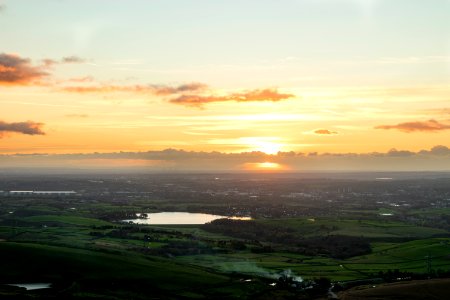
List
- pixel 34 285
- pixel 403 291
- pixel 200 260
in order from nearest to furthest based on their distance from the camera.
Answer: pixel 403 291, pixel 34 285, pixel 200 260

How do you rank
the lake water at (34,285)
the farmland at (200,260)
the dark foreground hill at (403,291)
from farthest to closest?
the farmland at (200,260), the lake water at (34,285), the dark foreground hill at (403,291)

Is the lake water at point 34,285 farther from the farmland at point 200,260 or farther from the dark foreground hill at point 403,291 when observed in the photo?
the dark foreground hill at point 403,291

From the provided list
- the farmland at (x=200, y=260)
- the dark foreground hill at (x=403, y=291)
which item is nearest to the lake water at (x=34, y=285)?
the farmland at (x=200, y=260)

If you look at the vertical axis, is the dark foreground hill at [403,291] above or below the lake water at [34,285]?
below

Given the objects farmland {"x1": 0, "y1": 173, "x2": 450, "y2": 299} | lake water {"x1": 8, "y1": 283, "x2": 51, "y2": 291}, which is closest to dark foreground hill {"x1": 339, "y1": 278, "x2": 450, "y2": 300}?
farmland {"x1": 0, "y1": 173, "x2": 450, "y2": 299}

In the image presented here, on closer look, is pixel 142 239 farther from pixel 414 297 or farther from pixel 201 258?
pixel 414 297

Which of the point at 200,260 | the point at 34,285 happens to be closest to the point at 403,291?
the point at 200,260

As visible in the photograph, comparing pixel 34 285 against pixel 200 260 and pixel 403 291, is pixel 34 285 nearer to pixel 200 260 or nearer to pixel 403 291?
pixel 200 260

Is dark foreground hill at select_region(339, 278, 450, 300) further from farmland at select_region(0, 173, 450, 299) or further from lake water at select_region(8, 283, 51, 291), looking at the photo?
lake water at select_region(8, 283, 51, 291)

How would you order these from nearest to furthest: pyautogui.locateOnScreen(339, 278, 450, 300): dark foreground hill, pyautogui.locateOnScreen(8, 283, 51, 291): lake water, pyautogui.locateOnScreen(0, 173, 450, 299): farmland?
pyautogui.locateOnScreen(339, 278, 450, 300): dark foreground hill, pyautogui.locateOnScreen(8, 283, 51, 291): lake water, pyautogui.locateOnScreen(0, 173, 450, 299): farmland

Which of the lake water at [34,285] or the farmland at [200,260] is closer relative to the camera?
the lake water at [34,285]

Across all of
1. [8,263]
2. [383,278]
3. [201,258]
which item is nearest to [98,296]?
[8,263]
